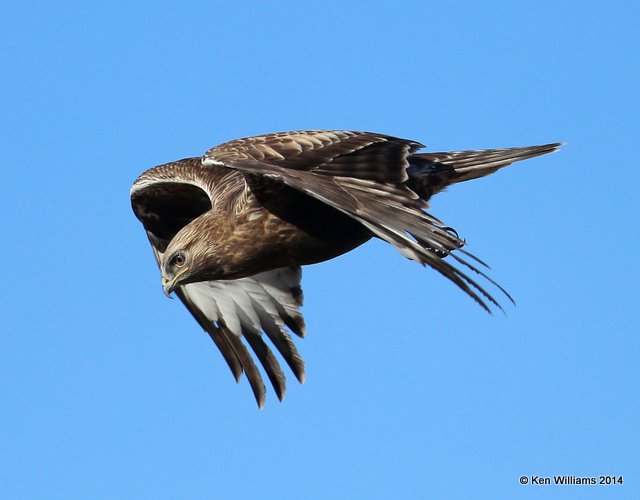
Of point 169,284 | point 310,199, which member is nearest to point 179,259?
point 169,284

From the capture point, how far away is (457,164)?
426 inches

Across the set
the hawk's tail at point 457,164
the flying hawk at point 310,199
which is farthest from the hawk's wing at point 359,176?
the hawk's tail at point 457,164

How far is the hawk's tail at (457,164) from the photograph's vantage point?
10.6m

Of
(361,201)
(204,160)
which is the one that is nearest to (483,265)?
(361,201)

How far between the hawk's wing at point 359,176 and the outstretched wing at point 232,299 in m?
2.11

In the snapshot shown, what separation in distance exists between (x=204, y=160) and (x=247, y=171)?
639mm

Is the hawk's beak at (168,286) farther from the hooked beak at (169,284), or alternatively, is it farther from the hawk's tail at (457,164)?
the hawk's tail at (457,164)

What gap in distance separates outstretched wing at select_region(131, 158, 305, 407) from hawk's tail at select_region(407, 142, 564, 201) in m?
2.21

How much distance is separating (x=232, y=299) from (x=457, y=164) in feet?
10.7

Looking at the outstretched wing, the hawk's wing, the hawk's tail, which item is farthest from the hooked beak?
the hawk's tail

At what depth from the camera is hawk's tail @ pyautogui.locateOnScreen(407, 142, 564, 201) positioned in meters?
10.6

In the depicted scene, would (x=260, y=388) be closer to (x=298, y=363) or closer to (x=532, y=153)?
(x=298, y=363)

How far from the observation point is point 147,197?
1253 cm

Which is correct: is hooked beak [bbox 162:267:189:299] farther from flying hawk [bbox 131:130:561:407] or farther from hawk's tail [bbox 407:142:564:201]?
hawk's tail [bbox 407:142:564:201]
